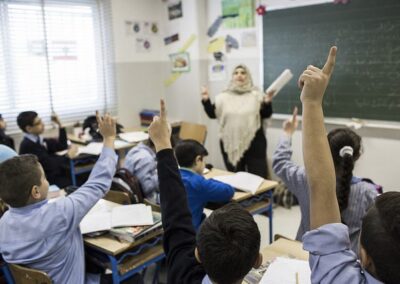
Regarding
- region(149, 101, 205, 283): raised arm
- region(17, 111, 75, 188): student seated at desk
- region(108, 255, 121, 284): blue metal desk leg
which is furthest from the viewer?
region(17, 111, 75, 188): student seated at desk

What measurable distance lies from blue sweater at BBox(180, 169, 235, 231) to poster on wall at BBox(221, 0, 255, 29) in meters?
2.72

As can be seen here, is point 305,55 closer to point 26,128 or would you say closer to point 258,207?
point 258,207

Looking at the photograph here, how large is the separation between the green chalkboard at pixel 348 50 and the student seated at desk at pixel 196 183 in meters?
2.02

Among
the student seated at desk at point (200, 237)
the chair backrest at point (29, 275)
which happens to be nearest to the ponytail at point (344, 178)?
the student seated at desk at point (200, 237)

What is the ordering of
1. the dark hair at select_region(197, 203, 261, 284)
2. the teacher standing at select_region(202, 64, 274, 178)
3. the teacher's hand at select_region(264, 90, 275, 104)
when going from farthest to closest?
the teacher standing at select_region(202, 64, 274, 178) → the teacher's hand at select_region(264, 90, 275, 104) → the dark hair at select_region(197, 203, 261, 284)

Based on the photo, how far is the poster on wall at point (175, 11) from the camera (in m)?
5.23

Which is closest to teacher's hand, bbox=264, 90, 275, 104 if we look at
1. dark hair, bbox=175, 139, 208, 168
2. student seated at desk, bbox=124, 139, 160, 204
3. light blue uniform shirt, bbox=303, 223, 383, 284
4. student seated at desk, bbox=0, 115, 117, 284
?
student seated at desk, bbox=124, 139, 160, 204

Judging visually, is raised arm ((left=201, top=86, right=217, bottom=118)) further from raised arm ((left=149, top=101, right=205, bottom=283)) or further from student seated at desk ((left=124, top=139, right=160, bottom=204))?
raised arm ((left=149, top=101, right=205, bottom=283))

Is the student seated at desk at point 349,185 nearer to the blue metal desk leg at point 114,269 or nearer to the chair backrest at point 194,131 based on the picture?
the blue metal desk leg at point 114,269

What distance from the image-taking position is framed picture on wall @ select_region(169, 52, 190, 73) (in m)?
5.27

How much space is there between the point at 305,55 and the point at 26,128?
112 inches

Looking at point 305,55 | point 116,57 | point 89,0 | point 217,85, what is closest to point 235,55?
point 217,85

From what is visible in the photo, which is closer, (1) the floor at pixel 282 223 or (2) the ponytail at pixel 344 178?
(2) the ponytail at pixel 344 178

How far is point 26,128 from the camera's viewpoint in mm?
3730
